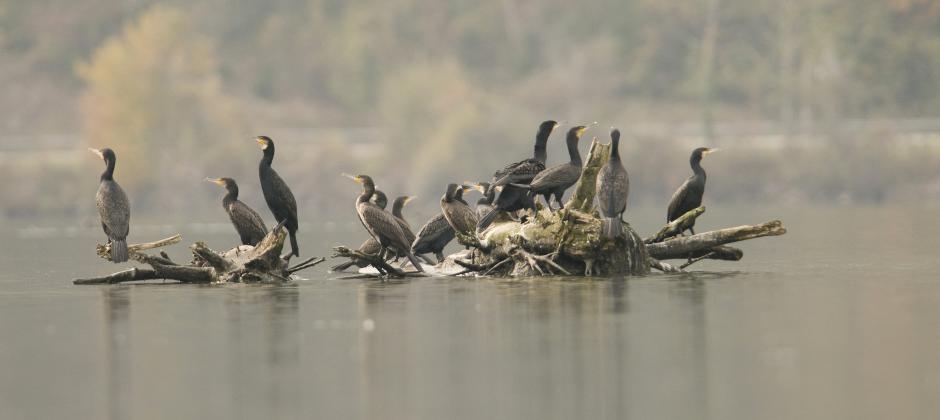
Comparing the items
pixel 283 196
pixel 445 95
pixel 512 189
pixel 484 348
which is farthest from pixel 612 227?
pixel 445 95

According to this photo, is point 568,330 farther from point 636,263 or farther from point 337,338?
point 636,263

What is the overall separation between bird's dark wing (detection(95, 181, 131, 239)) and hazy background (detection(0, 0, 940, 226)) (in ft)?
126

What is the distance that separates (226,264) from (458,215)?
9.62 feet

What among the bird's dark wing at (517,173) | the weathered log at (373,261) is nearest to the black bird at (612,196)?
the bird's dark wing at (517,173)

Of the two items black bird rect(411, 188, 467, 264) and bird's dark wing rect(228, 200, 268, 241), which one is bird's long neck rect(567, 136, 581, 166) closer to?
black bird rect(411, 188, 467, 264)

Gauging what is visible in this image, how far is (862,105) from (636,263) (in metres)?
61.4

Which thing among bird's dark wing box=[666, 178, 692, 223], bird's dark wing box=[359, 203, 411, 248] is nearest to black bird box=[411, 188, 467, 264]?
bird's dark wing box=[359, 203, 411, 248]

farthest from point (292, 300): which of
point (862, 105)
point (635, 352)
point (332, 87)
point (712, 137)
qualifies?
point (332, 87)

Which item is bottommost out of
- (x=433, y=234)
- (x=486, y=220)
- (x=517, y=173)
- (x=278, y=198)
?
(x=433, y=234)

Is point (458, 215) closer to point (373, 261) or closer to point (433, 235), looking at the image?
point (433, 235)

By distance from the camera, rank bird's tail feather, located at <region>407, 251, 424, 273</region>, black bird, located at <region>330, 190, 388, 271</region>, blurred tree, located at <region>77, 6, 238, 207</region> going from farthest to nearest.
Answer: blurred tree, located at <region>77, 6, 238, 207</region>
black bird, located at <region>330, 190, 388, 271</region>
bird's tail feather, located at <region>407, 251, 424, 273</region>

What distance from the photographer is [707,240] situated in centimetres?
2136

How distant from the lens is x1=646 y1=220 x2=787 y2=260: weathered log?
20.8 m

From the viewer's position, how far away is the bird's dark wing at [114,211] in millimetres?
21094
